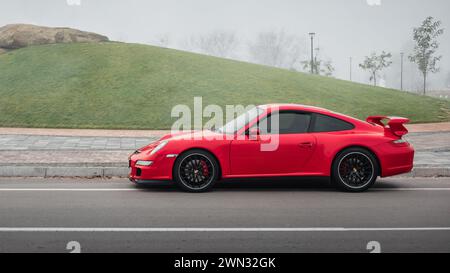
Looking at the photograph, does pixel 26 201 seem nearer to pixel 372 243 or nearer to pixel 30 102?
pixel 372 243

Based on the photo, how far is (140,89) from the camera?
1172 inches

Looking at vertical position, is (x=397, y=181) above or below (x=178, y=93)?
below

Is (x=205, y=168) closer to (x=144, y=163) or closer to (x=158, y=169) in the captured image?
(x=158, y=169)

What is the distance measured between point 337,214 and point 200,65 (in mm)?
28715

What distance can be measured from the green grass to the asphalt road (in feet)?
48.6

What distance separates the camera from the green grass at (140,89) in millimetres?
25781

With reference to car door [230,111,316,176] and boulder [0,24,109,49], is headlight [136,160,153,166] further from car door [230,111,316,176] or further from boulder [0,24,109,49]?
boulder [0,24,109,49]

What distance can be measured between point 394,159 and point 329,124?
110 cm

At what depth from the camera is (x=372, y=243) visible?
560 cm

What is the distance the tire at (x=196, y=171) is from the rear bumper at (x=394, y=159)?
2.49 meters

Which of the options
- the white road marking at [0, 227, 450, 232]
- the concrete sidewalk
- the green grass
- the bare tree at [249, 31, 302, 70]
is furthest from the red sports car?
the bare tree at [249, 31, 302, 70]
